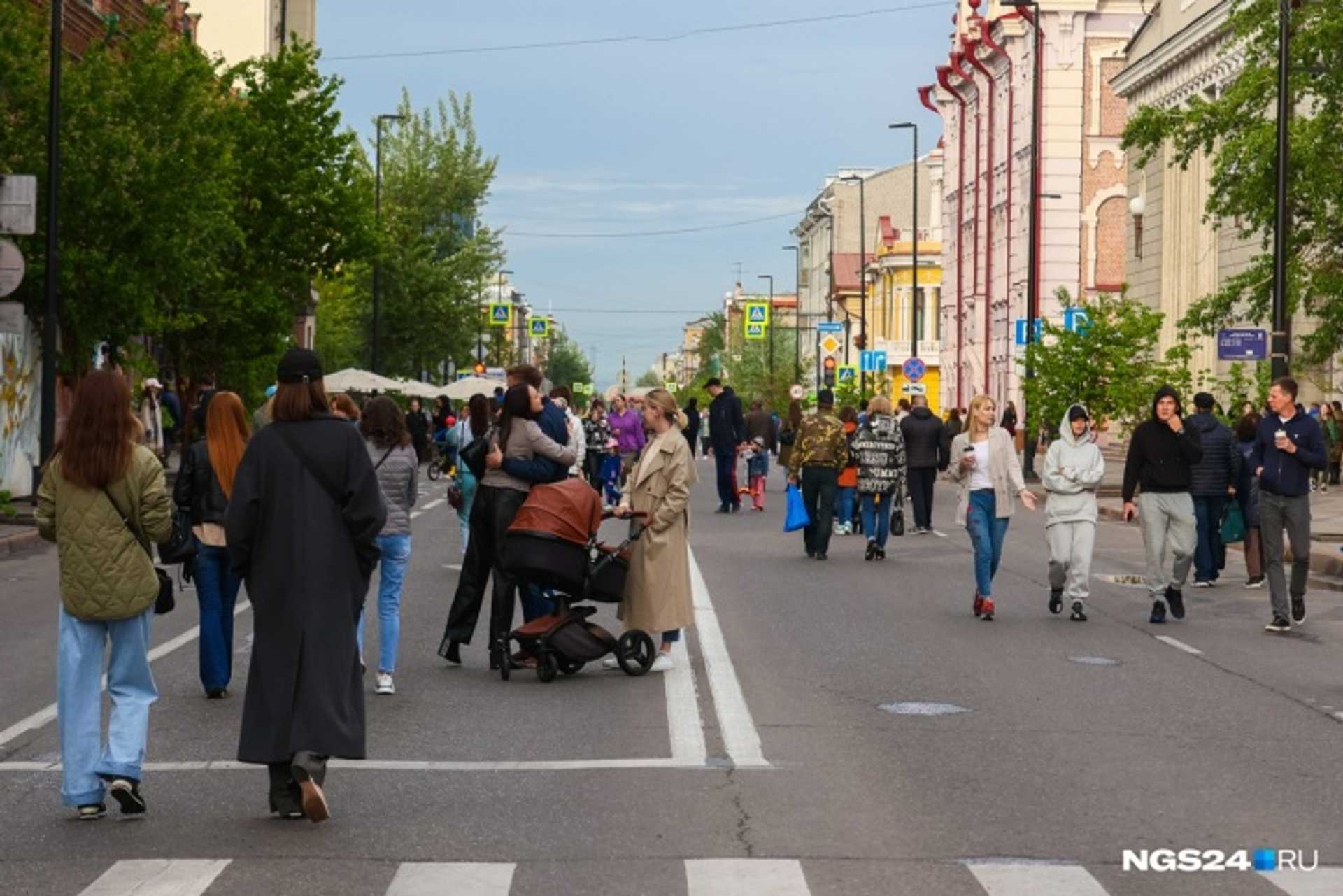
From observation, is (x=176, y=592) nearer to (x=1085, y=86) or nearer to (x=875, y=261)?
(x=1085, y=86)

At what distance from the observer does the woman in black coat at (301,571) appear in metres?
9.20

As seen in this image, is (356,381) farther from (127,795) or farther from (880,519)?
(127,795)

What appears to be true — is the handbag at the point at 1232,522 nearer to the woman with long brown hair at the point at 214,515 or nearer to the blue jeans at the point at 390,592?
the blue jeans at the point at 390,592

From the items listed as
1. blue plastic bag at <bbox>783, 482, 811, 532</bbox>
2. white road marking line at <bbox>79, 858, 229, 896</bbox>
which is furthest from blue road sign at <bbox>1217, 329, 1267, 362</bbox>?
white road marking line at <bbox>79, 858, 229, 896</bbox>

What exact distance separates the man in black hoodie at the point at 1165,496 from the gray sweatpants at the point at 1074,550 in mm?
359

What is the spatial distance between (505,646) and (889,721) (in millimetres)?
2849

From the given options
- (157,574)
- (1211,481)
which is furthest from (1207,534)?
(157,574)

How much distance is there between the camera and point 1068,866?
8.36 metres

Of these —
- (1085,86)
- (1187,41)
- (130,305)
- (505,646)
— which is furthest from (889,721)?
(1085,86)

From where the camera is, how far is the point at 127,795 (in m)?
9.36

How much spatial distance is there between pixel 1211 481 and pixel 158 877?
53.2 feet

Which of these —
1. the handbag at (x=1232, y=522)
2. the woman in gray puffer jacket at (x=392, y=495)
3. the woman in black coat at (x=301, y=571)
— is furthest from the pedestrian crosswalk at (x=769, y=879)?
the handbag at (x=1232, y=522)

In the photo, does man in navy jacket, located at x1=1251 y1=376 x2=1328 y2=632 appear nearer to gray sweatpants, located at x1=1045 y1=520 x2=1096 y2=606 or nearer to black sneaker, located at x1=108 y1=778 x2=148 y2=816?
gray sweatpants, located at x1=1045 y1=520 x2=1096 y2=606

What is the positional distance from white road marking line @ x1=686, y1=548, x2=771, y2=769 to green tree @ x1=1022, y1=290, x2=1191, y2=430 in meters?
25.4
